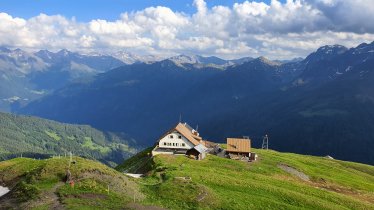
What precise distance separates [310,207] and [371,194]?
3510 centimetres

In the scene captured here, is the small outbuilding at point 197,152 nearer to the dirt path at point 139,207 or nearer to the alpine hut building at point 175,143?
the alpine hut building at point 175,143

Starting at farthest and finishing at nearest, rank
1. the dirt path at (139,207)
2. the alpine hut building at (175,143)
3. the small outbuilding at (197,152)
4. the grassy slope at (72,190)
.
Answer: the alpine hut building at (175,143) → the small outbuilding at (197,152) → the dirt path at (139,207) → the grassy slope at (72,190)

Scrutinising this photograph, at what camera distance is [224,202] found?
60.8m

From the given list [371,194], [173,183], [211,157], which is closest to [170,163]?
[211,157]

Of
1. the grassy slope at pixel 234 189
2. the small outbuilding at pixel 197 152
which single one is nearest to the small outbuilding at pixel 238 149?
the small outbuilding at pixel 197 152

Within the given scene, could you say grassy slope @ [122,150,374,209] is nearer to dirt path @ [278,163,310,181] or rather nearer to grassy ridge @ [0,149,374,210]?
grassy ridge @ [0,149,374,210]

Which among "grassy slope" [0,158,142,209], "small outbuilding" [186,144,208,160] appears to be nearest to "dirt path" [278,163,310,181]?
"small outbuilding" [186,144,208,160]

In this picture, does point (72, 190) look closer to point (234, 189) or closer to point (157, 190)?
point (157, 190)

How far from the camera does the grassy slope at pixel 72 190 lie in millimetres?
53031

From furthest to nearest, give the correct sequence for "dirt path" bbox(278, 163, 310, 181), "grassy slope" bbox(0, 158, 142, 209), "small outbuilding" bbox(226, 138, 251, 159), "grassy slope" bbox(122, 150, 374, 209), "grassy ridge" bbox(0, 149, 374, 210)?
"small outbuilding" bbox(226, 138, 251, 159) → "dirt path" bbox(278, 163, 310, 181) → "grassy slope" bbox(122, 150, 374, 209) → "grassy ridge" bbox(0, 149, 374, 210) → "grassy slope" bbox(0, 158, 142, 209)

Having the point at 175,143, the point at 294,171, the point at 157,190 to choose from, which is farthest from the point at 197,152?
the point at 157,190

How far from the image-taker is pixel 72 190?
57375 millimetres

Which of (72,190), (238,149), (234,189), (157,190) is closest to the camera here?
(72,190)

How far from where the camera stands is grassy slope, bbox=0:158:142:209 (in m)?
53.0
